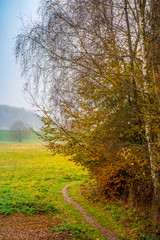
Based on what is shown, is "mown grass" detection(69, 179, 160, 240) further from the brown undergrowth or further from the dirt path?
the brown undergrowth

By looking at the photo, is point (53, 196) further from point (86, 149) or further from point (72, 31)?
point (72, 31)

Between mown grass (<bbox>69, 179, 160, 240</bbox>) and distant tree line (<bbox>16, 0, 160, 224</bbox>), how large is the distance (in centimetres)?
57

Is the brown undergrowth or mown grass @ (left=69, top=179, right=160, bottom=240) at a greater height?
the brown undergrowth

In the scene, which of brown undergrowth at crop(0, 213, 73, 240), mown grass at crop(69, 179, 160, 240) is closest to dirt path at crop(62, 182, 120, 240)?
mown grass at crop(69, 179, 160, 240)

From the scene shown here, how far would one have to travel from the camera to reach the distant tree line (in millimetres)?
5941

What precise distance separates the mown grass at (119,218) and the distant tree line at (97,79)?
57 cm

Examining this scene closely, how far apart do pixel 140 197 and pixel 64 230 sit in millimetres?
4175

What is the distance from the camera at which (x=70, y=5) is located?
6492 millimetres

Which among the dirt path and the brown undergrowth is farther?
the dirt path

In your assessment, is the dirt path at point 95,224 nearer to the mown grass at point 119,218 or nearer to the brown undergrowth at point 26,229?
the mown grass at point 119,218

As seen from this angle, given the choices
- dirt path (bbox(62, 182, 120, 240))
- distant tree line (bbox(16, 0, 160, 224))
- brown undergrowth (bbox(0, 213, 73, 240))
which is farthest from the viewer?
dirt path (bbox(62, 182, 120, 240))

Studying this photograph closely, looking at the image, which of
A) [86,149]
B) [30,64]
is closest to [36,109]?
[30,64]

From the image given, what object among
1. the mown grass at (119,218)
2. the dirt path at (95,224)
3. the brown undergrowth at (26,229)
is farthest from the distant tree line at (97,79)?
the brown undergrowth at (26,229)

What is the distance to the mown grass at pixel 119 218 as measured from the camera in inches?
271
